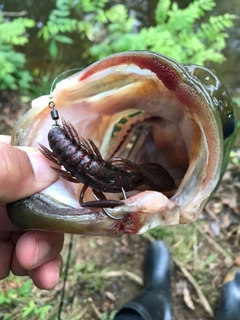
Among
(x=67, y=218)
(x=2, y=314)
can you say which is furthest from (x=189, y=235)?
(x=67, y=218)

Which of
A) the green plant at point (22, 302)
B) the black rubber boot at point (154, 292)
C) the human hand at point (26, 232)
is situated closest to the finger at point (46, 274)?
the human hand at point (26, 232)

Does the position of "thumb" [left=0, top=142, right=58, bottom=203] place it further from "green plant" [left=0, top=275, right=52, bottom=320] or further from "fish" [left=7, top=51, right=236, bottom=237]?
"green plant" [left=0, top=275, right=52, bottom=320]

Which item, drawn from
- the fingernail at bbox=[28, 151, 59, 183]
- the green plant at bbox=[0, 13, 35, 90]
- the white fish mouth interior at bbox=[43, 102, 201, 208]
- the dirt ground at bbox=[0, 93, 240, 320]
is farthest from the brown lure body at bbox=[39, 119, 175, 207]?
the green plant at bbox=[0, 13, 35, 90]

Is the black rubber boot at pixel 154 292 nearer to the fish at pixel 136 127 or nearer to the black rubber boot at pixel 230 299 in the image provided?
the black rubber boot at pixel 230 299

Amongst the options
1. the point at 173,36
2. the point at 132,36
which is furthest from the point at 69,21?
the point at 173,36

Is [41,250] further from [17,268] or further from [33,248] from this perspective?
[17,268]

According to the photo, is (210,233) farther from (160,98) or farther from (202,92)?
(202,92)
